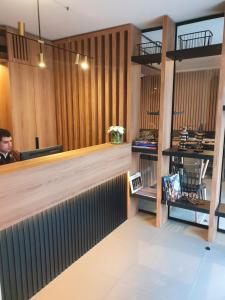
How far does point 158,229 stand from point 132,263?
861 mm

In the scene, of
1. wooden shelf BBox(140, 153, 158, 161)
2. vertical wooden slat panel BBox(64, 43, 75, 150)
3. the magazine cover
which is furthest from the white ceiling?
the magazine cover

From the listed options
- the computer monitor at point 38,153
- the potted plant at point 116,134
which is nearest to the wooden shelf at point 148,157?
the potted plant at point 116,134

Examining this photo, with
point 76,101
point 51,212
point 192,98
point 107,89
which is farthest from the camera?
point 192,98

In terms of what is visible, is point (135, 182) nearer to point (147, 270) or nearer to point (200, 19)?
point (147, 270)

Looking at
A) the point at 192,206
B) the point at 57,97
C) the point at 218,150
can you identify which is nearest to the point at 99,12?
the point at 57,97

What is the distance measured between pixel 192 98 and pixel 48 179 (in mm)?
4276

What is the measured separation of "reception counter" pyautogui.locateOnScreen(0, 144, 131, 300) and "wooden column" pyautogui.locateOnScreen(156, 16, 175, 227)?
583 mm

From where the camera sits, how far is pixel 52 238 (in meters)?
2.34

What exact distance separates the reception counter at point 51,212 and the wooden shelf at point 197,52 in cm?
139

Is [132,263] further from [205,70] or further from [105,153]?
[205,70]

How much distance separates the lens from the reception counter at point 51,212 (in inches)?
73.7

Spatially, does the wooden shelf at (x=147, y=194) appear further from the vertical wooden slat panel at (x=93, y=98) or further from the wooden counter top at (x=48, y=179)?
the vertical wooden slat panel at (x=93, y=98)

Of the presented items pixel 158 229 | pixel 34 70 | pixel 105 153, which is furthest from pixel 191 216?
pixel 34 70

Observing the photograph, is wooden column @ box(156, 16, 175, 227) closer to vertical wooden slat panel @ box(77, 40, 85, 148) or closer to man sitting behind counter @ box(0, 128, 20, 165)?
vertical wooden slat panel @ box(77, 40, 85, 148)
